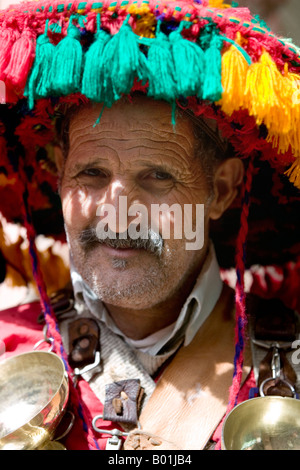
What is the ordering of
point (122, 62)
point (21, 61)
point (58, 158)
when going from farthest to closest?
point (58, 158) → point (21, 61) → point (122, 62)

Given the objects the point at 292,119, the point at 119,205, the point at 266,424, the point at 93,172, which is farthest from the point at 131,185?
the point at 266,424

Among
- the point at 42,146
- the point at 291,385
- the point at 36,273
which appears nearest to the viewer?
the point at 291,385

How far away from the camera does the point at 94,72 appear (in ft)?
4.42

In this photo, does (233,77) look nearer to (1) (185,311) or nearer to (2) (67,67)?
(2) (67,67)

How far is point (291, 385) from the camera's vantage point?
1671 millimetres

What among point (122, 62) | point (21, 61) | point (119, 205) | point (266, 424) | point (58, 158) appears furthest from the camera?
point (58, 158)

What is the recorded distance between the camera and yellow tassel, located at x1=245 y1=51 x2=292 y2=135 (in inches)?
52.6

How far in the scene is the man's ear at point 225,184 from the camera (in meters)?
1.98

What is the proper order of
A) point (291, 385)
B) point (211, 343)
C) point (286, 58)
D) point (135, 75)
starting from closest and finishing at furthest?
point (135, 75)
point (286, 58)
point (291, 385)
point (211, 343)

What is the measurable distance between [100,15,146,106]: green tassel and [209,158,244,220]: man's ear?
0.72 metres

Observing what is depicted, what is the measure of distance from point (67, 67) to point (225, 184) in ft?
2.87
